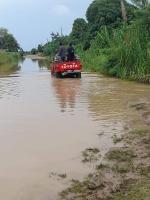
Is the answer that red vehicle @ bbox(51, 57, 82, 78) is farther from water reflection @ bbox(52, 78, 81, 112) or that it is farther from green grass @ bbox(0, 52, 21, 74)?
green grass @ bbox(0, 52, 21, 74)

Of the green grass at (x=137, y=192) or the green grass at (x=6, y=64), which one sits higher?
the green grass at (x=137, y=192)

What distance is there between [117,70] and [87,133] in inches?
623

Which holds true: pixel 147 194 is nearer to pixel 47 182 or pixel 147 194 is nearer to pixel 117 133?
pixel 47 182

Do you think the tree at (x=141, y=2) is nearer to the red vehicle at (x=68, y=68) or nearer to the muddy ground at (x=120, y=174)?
the red vehicle at (x=68, y=68)

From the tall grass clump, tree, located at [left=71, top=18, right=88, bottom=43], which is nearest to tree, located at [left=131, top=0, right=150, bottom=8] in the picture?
the tall grass clump

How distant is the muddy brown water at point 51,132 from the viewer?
644 centimetres

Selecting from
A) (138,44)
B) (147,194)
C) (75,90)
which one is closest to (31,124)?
(147,194)

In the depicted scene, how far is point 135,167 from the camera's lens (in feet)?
22.5

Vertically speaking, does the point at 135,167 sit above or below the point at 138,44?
below

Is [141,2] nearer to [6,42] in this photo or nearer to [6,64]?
[6,64]

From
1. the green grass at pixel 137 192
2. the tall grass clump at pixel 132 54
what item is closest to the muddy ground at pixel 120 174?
the green grass at pixel 137 192

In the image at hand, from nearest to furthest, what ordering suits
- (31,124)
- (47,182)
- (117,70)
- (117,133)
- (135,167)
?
1. (47,182)
2. (135,167)
3. (117,133)
4. (31,124)
5. (117,70)

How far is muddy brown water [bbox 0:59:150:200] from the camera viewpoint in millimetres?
6441

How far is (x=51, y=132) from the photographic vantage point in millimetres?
9617
